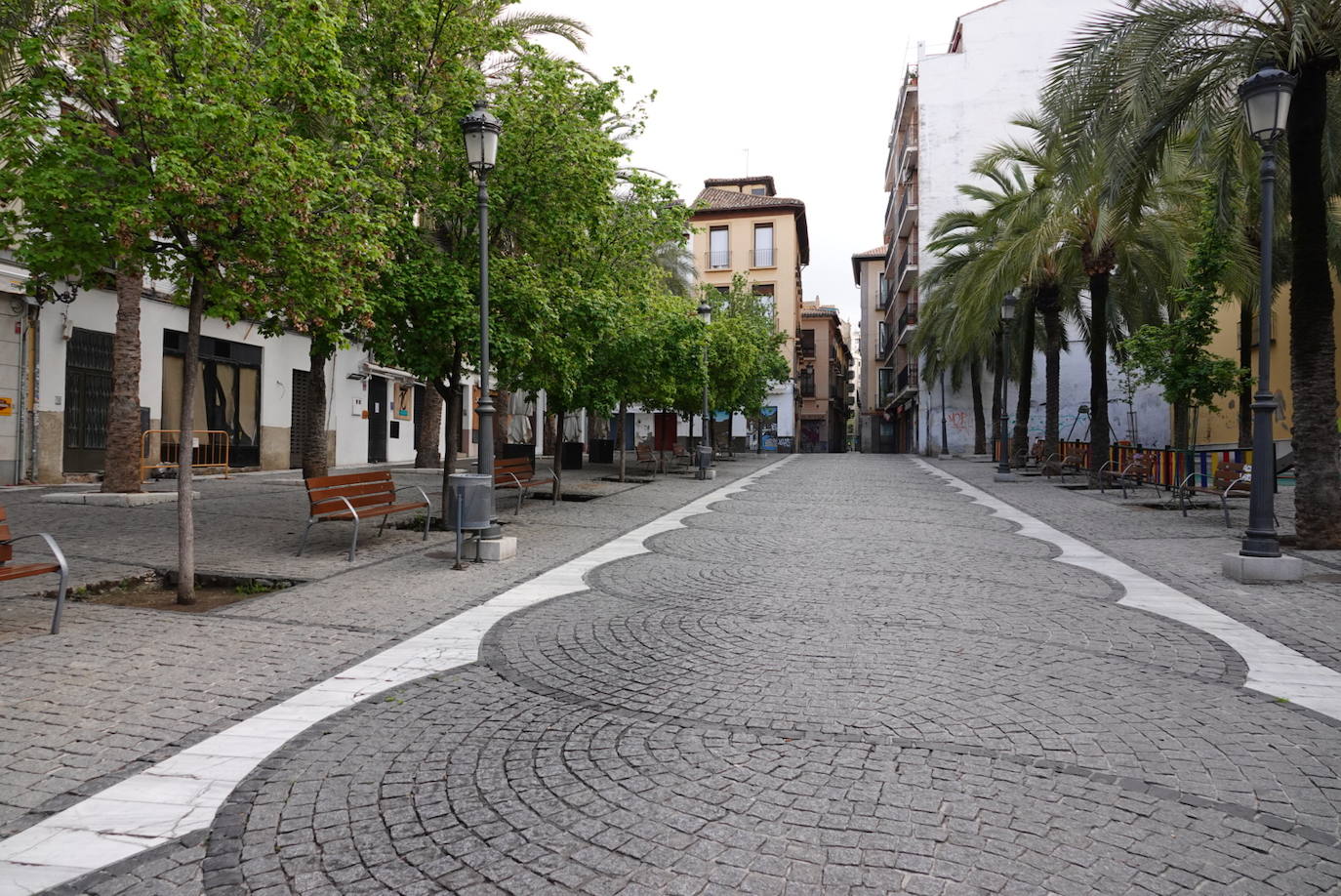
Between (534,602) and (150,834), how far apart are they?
3883 mm

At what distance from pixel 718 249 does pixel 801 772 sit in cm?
5647

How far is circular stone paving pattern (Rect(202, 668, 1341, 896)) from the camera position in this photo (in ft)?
8.15

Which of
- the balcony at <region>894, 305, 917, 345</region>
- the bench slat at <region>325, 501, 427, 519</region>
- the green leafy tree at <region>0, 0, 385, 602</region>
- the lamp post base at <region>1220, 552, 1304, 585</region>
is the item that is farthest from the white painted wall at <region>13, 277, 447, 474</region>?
the balcony at <region>894, 305, 917, 345</region>

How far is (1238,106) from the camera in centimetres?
1068

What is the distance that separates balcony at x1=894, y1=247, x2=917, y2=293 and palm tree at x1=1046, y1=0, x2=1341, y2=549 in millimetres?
35438

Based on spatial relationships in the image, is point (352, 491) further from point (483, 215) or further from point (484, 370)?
point (483, 215)

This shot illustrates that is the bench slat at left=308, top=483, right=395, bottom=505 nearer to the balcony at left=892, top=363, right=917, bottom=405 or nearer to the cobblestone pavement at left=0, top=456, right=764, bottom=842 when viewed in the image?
the cobblestone pavement at left=0, top=456, right=764, bottom=842

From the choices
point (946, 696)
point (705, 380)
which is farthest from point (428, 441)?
point (946, 696)

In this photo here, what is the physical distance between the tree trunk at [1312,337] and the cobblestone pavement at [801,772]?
4366 millimetres

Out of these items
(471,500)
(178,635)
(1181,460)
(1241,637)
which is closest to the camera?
(178,635)

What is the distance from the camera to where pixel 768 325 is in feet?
130

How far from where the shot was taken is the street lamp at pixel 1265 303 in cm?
773

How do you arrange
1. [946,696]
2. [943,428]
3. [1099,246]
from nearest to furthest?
[946,696] → [1099,246] → [943,428]

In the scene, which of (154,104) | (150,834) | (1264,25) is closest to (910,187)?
(1264,25)
